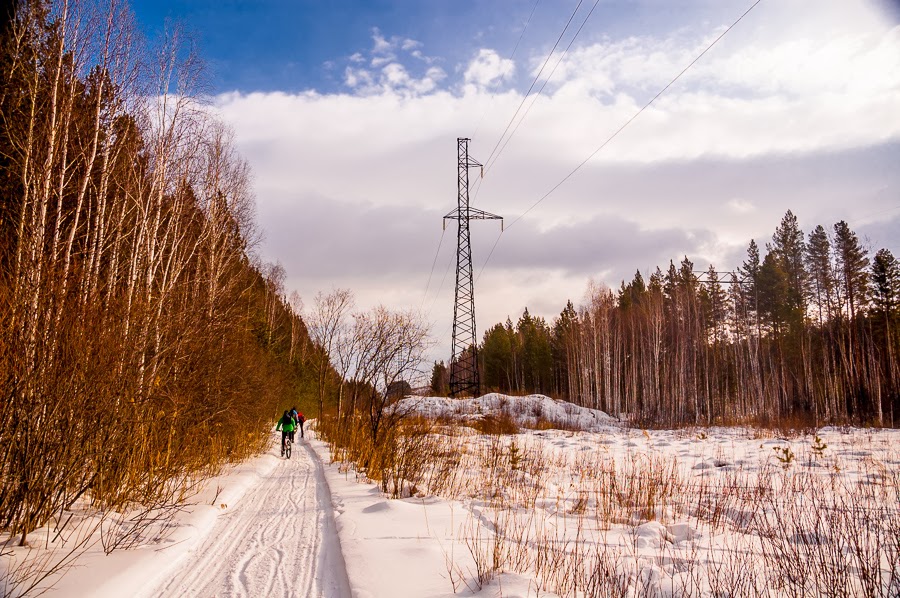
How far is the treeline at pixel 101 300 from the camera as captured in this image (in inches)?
175

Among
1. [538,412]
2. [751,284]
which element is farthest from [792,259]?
[538,412]

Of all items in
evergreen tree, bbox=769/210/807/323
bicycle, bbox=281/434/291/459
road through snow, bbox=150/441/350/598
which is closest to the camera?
road through snow, bbox=150/441/350/598

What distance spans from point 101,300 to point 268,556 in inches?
130

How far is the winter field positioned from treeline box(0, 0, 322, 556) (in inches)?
29.1

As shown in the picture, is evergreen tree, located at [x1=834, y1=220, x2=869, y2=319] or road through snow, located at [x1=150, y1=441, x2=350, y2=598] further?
evergreen tree, located at [x1=834, y1=220, x2=869, y2=319]

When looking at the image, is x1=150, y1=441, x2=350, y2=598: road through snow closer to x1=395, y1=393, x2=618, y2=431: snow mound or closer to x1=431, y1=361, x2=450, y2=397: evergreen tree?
x1=431, y1=361, x2=450, y2=397: evergreen tree

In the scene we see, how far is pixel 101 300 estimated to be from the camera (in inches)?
214

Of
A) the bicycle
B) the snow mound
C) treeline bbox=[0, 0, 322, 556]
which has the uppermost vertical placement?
treeline bbox=[0, 0, 322, 556]

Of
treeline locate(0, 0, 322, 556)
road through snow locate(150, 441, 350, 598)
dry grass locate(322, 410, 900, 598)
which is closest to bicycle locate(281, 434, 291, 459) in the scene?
treeline locate(0, 0, 322, 556)

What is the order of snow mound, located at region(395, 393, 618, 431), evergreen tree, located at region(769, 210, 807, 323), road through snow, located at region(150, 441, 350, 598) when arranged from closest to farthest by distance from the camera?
road through snow, located at region(150, 441, 350, 598)
snow mound, located at region(395, 393, 618, 431)
evergreen tree, located at region(769, 210, 807, 323)

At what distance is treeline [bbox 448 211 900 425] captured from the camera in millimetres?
32156

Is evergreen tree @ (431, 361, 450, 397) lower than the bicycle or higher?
higher

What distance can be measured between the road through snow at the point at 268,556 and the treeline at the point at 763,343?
28057 millimetres

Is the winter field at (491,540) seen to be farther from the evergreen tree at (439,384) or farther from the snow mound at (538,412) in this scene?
the snow mound at (538,412)
